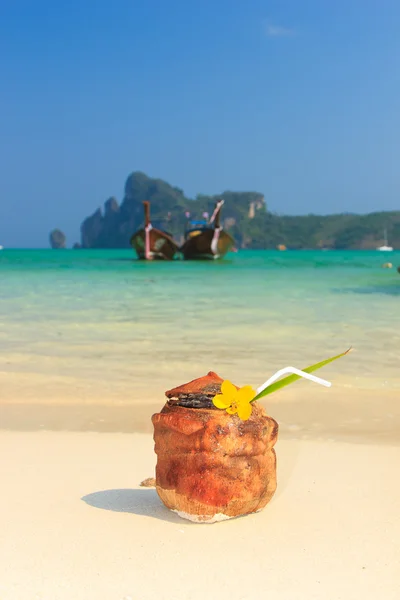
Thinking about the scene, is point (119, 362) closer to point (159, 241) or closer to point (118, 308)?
point (118, 308)

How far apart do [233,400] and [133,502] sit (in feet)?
2.54

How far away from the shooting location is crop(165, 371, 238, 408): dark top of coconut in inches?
108

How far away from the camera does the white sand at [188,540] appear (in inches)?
89.3

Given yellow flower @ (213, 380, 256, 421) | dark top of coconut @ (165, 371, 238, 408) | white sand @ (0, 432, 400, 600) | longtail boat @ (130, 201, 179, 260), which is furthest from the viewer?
longtail boat @ (130, 201, 179, 260)

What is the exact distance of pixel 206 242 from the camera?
210 feet

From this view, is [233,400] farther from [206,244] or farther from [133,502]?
[206,244]

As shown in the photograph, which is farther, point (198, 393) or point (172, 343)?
point (172, 343)

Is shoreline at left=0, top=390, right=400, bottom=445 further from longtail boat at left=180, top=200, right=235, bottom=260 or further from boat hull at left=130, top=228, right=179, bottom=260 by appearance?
boat hull at left=130, top=228, right=179, bottom=260

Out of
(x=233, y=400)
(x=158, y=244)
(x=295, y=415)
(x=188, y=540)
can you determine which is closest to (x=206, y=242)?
(x=158, y=244)

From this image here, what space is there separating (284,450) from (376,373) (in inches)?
129

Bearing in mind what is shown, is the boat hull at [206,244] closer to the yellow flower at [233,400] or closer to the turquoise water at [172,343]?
the turquoise water at [172,343]

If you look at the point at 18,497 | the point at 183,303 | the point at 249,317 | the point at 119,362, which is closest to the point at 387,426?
the point at 18,497

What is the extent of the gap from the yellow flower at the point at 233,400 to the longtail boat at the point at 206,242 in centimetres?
5982

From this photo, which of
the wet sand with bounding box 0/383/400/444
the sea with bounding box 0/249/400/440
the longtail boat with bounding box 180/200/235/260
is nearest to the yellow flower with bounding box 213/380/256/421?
the wet sand with bounding box 0/383/400/444
